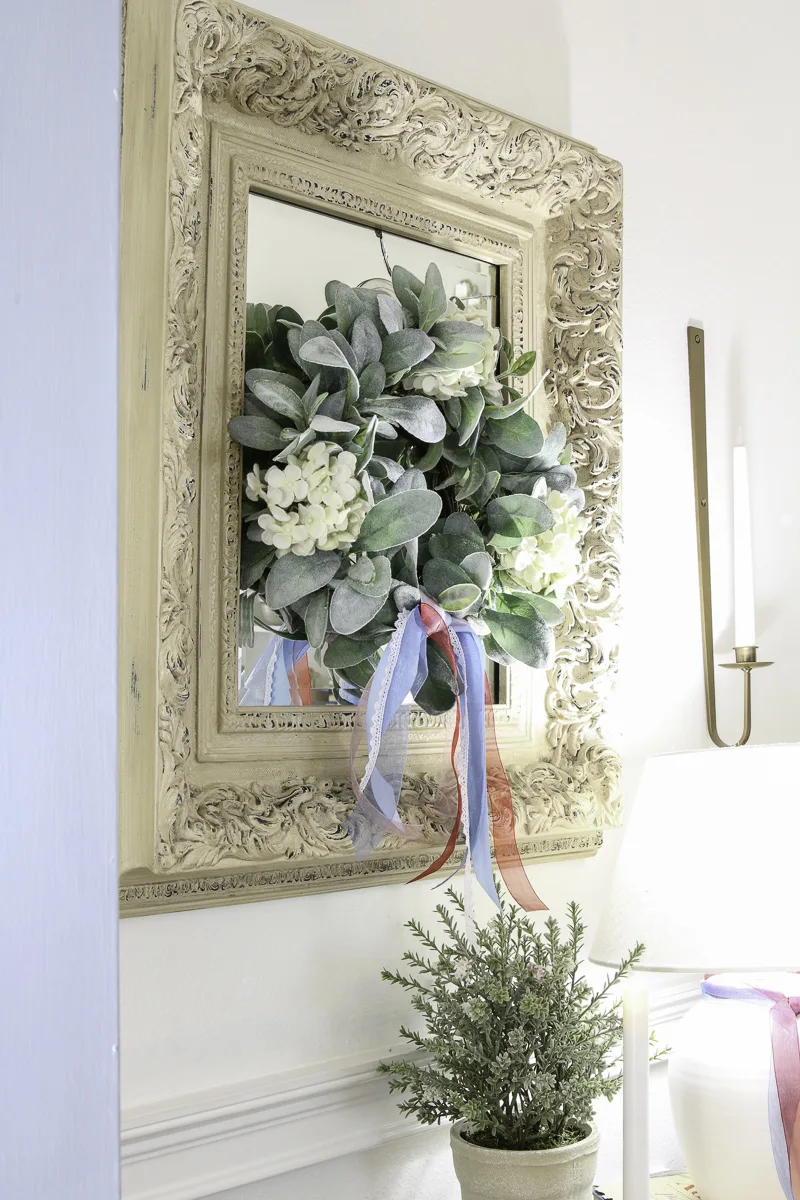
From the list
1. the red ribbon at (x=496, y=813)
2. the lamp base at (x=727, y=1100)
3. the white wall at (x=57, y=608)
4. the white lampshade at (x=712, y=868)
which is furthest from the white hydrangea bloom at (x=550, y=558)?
the white wall at (x=57, y=608)

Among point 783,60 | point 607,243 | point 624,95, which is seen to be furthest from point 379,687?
point 783,60

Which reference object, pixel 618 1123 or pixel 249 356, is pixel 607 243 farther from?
pixel 618 1123

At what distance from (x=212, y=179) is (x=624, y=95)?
25.5 inches

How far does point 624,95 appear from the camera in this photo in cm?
127

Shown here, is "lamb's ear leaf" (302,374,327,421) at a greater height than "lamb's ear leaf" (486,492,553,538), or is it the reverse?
"lamb's ear leaf" (302,374,327,421)

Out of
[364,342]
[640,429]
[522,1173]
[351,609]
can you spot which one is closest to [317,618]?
[351,609]

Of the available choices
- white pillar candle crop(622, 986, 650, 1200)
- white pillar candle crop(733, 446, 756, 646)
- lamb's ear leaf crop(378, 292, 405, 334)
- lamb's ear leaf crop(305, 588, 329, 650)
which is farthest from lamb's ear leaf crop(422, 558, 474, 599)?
white pillar candle crop(733, 446, 756, 646)

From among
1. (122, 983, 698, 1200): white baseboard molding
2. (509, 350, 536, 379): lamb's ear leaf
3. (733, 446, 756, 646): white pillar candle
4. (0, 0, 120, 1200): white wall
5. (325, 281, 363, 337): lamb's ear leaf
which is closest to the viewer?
(0, 0, 120, 1200): white wall

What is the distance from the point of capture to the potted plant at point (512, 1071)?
812 millimetres

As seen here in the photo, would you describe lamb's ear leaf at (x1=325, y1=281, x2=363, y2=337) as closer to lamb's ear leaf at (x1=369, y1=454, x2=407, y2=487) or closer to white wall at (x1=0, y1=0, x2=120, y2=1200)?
lamb's ear leaf at (x1=369, y1=454, x2=407, y2=487)

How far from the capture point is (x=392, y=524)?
87cm

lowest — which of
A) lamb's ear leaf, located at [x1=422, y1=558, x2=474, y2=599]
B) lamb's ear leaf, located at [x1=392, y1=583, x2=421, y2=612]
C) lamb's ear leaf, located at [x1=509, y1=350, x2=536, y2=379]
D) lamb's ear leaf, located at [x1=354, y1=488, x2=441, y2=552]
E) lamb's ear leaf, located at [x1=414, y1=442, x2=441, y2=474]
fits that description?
lamb's ear leaf, located at [x1=392, y1=583, x2=421, y2=612]

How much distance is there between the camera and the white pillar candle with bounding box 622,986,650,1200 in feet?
2.85

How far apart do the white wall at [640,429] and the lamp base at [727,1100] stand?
0.55 ft
